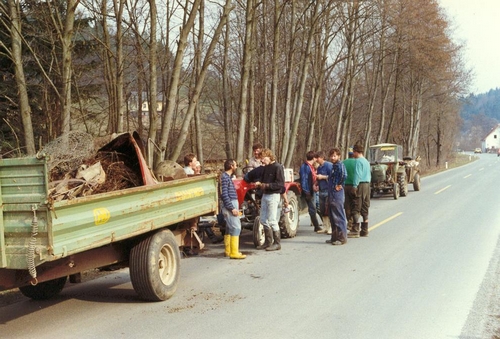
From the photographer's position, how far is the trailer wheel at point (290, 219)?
1290 centimetres

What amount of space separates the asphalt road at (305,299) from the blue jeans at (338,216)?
41 cm

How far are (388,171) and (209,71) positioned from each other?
12778 mm

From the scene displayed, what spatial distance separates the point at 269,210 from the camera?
37.4 ft

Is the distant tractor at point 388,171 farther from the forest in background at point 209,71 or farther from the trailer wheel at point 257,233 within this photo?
the trailer wheel at point 257,233

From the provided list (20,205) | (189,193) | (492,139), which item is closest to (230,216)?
(189,193)

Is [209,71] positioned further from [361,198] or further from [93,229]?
[93,229]

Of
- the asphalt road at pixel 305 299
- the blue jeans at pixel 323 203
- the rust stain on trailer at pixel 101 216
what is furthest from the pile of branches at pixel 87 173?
the blue jeans at pixel 323 203

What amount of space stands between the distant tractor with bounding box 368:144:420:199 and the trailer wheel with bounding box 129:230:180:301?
1611cm

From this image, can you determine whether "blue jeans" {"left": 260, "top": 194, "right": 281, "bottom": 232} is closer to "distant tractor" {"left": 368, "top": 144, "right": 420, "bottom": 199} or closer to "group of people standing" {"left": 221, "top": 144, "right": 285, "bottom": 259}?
"group of people standing" {"left": 221, "top": 144, "right": 285, "bottom": 259}

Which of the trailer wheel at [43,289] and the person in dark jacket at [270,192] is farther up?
the person in dark jacket at [270,192]

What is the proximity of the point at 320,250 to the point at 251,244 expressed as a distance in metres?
1.58

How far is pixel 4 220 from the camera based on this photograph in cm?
568

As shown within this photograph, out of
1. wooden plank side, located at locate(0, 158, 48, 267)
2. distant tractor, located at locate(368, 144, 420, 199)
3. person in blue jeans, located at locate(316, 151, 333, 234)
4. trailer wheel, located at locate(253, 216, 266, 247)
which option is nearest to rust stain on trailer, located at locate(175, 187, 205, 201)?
wooden plank side, located at locate(0, 158, 48, 267)

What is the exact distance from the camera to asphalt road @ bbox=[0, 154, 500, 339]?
6.34 m
